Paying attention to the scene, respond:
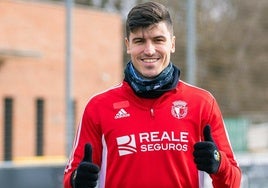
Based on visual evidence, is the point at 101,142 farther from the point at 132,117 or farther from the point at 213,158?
the point at 213,158

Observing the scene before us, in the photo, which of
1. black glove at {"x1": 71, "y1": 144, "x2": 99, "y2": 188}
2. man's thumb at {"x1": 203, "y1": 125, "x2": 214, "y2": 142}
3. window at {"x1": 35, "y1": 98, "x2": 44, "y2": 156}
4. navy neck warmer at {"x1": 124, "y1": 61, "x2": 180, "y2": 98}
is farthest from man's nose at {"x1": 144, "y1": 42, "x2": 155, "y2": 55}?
window at {"x1": 35, "y1": 98, "x2": 44, "y2": 156}

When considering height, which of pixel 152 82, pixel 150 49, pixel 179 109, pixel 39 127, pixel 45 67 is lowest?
pixel 179 109

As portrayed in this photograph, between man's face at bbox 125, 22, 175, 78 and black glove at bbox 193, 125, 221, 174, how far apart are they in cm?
38

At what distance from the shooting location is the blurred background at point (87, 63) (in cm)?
1555

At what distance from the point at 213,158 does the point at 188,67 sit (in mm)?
6859

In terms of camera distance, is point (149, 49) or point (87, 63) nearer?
point (149, 49)

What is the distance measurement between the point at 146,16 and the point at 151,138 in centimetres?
50

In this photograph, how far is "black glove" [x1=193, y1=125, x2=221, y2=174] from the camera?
3119mm

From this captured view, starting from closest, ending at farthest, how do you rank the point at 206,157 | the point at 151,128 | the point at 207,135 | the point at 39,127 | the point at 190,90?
1. the point at 206,157
2. the point at 207,135
3. the point at 151,128
4. the point at 190,90
5. the point at 39,127

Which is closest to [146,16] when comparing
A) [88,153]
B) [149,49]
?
[149,49]

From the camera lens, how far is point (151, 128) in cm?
334

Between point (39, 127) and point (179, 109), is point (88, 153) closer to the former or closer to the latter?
point (179, 109)

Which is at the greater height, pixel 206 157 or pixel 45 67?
pixel 45 67

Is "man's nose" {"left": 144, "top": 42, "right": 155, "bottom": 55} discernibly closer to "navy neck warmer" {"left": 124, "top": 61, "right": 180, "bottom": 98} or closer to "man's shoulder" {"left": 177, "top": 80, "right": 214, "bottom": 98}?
"navy neck warmer" {"left": 124, "top": 61, "right": 180, "bottom": 98}
